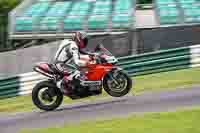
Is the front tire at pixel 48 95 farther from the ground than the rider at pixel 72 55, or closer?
closer

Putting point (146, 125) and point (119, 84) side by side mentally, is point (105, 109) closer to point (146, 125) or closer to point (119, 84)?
point (119, 84)

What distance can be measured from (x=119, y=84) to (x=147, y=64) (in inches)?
250

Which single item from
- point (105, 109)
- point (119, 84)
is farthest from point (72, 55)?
point (105, 109)

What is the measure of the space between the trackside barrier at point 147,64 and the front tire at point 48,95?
247 inches

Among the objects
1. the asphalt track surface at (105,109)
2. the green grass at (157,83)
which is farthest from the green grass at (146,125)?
the green grass at (157,83)

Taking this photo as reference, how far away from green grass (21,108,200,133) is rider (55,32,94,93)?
2.39m

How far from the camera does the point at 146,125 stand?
7.32 m

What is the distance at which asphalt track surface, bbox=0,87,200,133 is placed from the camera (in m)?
9.08

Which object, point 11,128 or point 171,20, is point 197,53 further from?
point 171,20

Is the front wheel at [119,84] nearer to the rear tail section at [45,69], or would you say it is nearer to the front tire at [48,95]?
the front tire at [48,95]

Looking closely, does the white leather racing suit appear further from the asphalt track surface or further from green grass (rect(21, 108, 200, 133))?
green grass (rect(21, 108, 200, 133))

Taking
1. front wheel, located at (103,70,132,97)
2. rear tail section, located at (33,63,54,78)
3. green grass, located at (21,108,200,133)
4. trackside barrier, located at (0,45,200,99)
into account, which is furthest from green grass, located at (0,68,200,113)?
green grass, located at (21,108,200,133)

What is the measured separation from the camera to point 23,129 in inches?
344

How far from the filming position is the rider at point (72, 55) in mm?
10539
